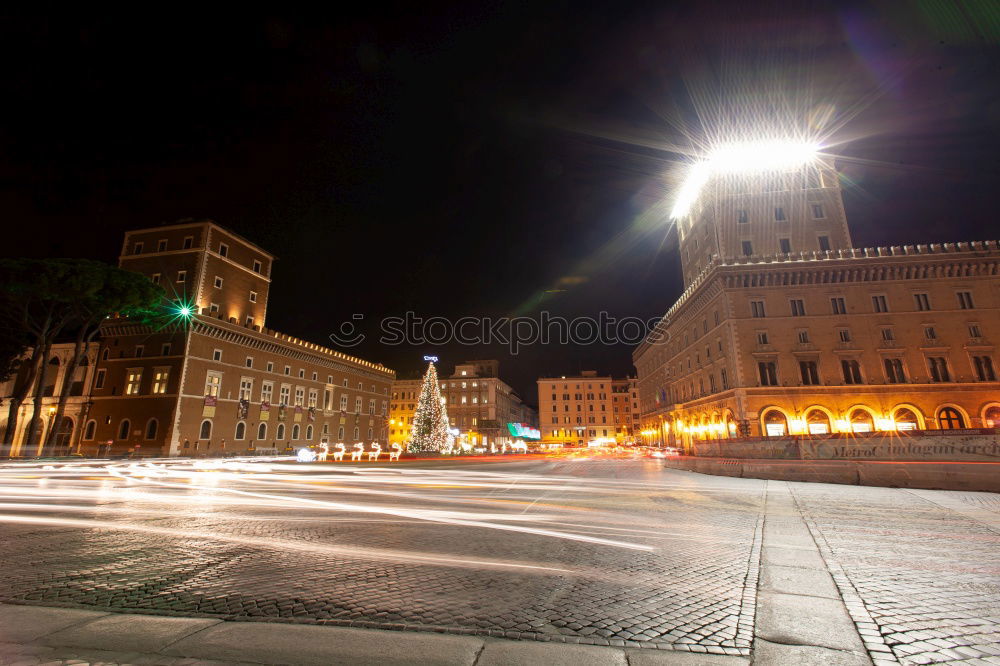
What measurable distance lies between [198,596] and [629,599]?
384 centimetres

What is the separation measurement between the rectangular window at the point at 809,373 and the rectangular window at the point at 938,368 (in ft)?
29.0

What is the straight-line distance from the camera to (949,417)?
3625 centimetres

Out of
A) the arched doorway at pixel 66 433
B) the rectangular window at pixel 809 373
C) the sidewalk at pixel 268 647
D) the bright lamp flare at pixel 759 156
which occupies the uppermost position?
the bright lamp flare at pixel 759 156

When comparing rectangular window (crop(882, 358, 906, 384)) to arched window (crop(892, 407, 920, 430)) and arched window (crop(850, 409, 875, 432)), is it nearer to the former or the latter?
arched window (crop(892, 407, 920, 430))

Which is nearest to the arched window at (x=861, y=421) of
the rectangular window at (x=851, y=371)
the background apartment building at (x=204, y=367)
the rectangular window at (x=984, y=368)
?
the rectangular window at (x=851, y=371)

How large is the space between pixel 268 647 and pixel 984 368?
175 ft

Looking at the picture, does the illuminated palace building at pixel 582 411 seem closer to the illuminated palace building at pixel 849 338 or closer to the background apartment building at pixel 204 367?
the background apartment building at pixel 204 367

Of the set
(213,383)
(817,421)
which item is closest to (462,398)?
(213,383)

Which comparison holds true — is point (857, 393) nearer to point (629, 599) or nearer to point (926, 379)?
point (926, 379)

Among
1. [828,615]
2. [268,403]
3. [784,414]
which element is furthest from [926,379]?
[268,403]

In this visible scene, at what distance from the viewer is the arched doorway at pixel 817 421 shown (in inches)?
1449

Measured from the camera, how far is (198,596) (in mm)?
4039

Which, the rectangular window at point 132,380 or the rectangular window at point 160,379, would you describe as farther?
the rectangular window at point 132,380

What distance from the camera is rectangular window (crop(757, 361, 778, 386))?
126ft
